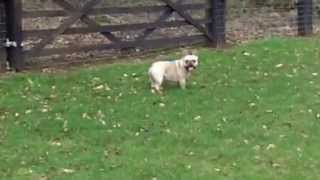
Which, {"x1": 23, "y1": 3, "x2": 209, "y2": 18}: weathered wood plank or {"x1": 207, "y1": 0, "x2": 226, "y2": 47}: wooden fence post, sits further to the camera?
{"x1": 207, "y1": 0, "x2": 226, "y2": 47}: wooden fence post

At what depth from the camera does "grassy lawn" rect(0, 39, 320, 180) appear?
7.14 metres

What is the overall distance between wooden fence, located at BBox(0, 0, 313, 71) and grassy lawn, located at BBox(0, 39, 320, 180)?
67cm

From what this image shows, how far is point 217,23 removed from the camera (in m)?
14.1

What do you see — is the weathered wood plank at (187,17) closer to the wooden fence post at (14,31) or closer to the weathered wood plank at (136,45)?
the weathered wood plank at (136,45)

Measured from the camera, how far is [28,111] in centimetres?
937

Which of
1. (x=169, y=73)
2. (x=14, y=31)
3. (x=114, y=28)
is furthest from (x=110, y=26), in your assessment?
(x=169, y=73)

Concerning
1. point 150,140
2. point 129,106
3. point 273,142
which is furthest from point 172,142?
point 129,106

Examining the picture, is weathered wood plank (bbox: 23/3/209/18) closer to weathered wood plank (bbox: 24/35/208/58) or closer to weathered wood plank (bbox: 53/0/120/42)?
weathered wood plank (bbox: 53/0/120/42)

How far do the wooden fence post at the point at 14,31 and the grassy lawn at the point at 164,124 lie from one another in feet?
1.69

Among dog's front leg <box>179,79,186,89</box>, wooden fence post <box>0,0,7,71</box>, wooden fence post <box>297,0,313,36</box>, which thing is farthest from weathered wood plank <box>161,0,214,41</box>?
dog's front leg <box>179,79,186,89</box>

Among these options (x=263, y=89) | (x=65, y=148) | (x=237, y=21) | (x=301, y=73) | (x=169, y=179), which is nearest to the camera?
(x=169, y=179)

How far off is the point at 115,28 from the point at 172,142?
17.6ft

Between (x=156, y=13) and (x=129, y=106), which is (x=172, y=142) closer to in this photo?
(x=129, y=106)

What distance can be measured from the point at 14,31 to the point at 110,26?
179 centimetres
